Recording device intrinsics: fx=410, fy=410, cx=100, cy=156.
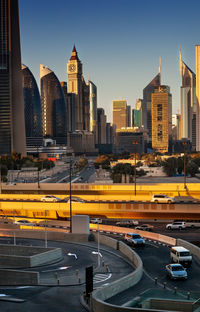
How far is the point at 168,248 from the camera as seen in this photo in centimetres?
4241

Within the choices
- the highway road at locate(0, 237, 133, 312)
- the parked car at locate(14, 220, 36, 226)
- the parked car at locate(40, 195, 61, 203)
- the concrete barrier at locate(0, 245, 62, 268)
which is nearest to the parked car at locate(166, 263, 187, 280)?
the highway road at locate(0, 237, 133, 312)

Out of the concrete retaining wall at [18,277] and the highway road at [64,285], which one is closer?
the highway road at [64,285]

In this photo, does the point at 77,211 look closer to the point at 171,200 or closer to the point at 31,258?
the point at 171,200

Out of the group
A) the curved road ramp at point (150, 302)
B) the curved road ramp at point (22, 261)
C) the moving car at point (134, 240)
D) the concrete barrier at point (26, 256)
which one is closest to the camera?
the curved road ramp at point (150, 302)

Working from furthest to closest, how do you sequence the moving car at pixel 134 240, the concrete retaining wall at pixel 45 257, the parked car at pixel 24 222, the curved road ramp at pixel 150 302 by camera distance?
the parked car at pixel 24 222 → the moving car at pixel 134 240 → the concrete retaining wall at pixel 45 257 → the curved road ramp at pixel 150 302

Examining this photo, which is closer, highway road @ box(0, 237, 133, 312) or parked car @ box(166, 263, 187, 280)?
highway road @ box(0, 237, 133, 312)

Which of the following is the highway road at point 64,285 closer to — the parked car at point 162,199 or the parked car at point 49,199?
the parked car at point 162,199

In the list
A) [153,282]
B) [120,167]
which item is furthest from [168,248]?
[120,167]

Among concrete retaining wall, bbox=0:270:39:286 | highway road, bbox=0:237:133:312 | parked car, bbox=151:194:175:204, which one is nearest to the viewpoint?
highway road, bbox=0:237:133:312

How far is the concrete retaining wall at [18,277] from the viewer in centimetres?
3036

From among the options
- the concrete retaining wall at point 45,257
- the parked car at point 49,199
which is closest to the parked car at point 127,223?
the parked car at point 49,199

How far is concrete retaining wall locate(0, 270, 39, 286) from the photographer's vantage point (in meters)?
30.4

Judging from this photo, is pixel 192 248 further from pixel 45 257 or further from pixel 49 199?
pixel 49 199

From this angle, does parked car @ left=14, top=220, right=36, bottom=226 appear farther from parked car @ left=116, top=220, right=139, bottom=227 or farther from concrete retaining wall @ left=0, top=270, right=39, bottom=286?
concrete retaining wall @ left=0, top=270, right=39, bottom=286
